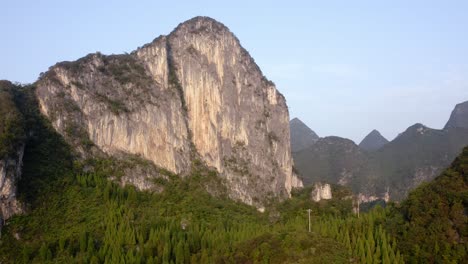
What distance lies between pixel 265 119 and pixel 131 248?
65563 mm

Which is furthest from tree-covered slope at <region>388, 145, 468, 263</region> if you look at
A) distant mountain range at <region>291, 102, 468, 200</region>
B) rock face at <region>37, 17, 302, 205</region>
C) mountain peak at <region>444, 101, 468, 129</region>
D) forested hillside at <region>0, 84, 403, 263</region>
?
mountain peak at <region>444, 101, 468, 129</region>

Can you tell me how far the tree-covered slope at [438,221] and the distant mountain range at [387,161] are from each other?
84.2 metres

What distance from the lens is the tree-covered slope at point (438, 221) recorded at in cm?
4694

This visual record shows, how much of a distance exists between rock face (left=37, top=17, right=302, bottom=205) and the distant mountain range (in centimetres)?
3725

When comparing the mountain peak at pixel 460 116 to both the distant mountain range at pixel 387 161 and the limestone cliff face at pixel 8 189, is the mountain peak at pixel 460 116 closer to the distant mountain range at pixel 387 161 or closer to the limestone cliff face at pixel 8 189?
the distant mountain range at pixel 387 161

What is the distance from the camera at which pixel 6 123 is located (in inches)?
2420

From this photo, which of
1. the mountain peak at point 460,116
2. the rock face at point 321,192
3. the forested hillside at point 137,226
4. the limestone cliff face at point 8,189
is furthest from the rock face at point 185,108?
the mountain peak at point 460,116

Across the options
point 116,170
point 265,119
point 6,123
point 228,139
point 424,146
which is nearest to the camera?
point 6,123

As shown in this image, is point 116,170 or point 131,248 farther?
point 116,170

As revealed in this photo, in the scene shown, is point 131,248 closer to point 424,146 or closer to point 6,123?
point 6,123

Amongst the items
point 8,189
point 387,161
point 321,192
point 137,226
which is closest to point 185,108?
point 321,192

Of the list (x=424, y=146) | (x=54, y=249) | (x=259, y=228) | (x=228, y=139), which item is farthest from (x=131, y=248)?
(x=424, y=146)

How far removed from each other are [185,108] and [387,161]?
81369 mm

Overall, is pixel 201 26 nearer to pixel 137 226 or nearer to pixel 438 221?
pixel 137 226
